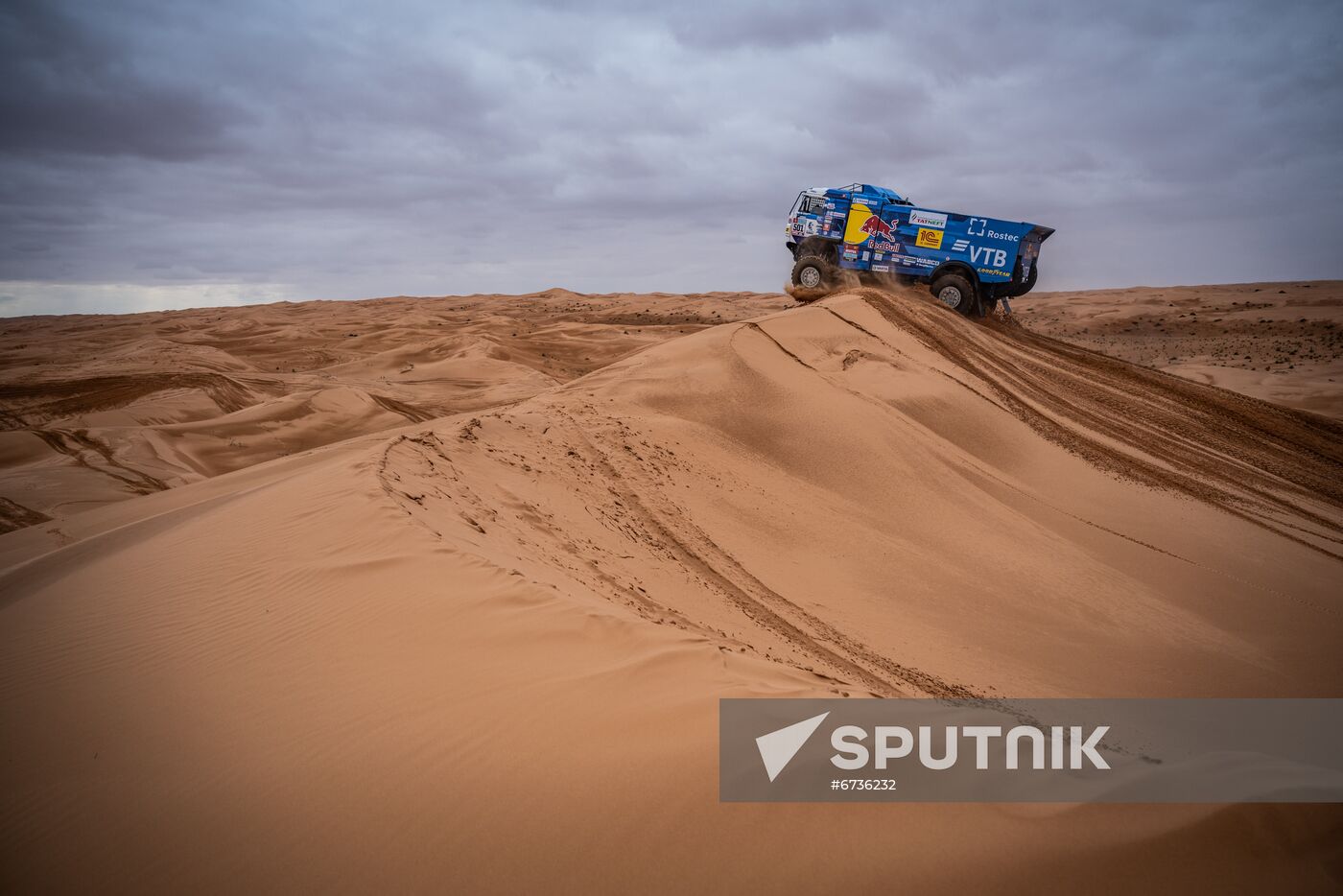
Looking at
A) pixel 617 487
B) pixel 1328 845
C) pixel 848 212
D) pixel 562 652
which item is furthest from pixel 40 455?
pixel 848 212

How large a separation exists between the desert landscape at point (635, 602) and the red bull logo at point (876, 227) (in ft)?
9.40

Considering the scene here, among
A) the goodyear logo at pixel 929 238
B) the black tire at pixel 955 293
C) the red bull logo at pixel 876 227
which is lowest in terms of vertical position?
the black tire at pixel 955 293

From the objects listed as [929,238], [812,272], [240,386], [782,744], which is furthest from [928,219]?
[240,386]

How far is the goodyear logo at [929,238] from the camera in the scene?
1412 centimetres

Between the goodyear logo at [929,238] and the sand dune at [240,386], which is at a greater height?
the goodyear logo at [929,238]

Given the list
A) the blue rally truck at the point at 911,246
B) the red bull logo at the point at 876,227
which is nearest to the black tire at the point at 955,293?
the blue rally truck at the point at 911,246

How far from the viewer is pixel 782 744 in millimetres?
2256

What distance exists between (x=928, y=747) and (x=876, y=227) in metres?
13.9

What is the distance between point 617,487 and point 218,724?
3760 millimetres

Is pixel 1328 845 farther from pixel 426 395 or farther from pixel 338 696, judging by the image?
pixel 426 395

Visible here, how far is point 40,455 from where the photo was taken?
358 inches

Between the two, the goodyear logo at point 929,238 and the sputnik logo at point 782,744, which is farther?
the goodyear logo at point 929,238

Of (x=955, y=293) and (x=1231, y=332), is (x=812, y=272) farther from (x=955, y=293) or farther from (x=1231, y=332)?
(x=1231, y=332)

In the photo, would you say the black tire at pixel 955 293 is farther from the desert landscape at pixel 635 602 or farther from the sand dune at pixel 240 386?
the sand dune at pixel 240 386
